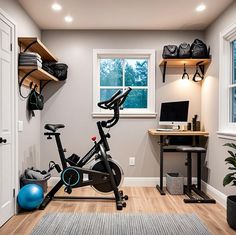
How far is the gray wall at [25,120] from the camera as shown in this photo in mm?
3345

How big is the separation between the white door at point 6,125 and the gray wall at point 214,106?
8.80 ft

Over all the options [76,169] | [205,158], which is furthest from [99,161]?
[205,158]

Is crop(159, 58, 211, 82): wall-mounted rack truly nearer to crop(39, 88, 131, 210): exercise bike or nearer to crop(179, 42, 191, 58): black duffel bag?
crop(179, 42, 191, 58): black duffel bag

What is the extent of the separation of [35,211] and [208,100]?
297cm

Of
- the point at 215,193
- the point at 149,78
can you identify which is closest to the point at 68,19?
the point at 149,78

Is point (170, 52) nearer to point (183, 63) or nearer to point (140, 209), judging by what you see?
point (183, 63)

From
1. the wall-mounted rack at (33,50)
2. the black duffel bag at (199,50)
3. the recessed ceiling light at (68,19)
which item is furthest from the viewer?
the black duffel bag at (199,50)

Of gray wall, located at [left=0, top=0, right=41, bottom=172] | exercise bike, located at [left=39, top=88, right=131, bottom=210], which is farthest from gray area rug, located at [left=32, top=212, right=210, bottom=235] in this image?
gray wall, located at [left=0, top=0, right=41, bottom=172]

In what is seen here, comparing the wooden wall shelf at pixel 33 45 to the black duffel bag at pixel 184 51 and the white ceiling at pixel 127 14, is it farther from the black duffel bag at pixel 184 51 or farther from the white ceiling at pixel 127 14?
the black duffel bag at pixel 184 51

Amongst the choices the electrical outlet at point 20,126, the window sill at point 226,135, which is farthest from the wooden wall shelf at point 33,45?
the window sill at point 226,135

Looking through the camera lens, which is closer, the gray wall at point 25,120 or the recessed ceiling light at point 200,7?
the gray wall at point 25,120

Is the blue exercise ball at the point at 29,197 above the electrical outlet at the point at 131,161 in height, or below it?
below

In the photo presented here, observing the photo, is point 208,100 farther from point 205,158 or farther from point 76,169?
point 76,169

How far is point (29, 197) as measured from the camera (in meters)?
3.28
